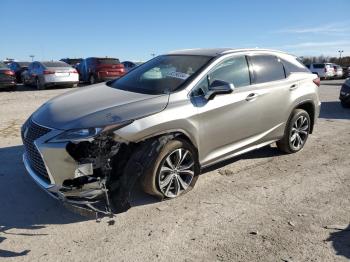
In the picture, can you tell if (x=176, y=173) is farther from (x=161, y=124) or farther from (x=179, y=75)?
(x=179, y=75)

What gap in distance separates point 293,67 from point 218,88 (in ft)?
7.69

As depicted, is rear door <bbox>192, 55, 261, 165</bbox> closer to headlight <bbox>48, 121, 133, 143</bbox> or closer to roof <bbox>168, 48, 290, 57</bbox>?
roof <bbox>168, 48, 290, 57</bbox>

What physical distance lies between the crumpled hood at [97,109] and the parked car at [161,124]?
0.04 feet

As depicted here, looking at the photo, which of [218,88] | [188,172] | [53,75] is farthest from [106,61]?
[188,172]

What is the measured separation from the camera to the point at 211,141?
4957 millimetres

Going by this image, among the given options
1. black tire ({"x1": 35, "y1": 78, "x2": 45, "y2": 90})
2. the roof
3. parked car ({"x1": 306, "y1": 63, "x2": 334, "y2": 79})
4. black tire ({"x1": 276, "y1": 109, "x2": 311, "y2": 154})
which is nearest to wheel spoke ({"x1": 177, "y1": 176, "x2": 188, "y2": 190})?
the roof

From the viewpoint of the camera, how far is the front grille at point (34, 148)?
13.4 feet

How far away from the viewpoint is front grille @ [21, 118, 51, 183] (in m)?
4.07

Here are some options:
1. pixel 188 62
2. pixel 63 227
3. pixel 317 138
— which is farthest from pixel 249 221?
pixel 317 138

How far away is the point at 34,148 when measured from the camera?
4117mm

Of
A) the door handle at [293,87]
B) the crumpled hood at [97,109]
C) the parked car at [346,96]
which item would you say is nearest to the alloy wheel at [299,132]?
the door handle at [293,87]

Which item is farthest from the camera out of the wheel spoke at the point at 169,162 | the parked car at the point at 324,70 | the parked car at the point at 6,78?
the parked car at the point at 324,70

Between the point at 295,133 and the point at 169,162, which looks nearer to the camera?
the point at 169,162

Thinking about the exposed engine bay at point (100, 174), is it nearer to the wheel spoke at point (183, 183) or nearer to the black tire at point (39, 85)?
the wheel spoke at point (183, 183)
